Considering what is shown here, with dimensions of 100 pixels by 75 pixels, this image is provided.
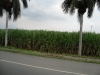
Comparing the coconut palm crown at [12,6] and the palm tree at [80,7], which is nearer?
the palm tree at [80,7]

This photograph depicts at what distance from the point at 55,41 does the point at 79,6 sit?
5.21 meters

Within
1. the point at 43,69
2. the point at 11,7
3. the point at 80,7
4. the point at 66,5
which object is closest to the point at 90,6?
the point at 80,7

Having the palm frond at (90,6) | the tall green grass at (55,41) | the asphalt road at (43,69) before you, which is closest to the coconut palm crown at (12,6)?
the tall green grass at (55,41)

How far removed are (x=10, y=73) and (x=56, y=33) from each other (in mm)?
14468

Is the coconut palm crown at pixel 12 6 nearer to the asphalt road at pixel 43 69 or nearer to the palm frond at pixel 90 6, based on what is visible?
the palm frond at pixel 90 6

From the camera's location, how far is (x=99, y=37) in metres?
19.4

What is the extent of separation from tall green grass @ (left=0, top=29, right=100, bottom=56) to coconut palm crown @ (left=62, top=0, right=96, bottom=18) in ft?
10.3

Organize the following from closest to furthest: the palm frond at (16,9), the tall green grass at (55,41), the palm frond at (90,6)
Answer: the palm frond at (90,6) < the tall green grass at (55,41) < the palm frond at (16,9)

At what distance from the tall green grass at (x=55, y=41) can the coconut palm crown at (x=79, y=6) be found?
10.3ft

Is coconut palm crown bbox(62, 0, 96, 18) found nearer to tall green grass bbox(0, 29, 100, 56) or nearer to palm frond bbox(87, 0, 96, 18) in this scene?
palm frond bbox(87, 0, 96, 18)

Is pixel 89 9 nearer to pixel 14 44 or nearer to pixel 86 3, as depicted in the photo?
pixel 86 3

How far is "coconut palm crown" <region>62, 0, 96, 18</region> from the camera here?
55.7 ft

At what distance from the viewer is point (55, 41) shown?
21.1 metres

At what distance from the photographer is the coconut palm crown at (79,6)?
17.0 metres
